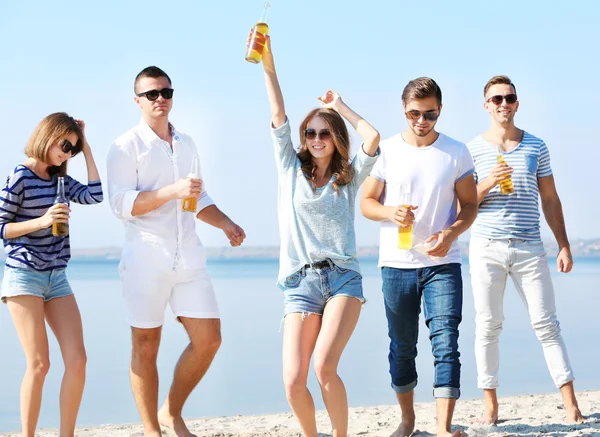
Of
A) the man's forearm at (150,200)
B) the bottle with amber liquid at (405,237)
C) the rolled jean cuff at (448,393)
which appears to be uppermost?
the man's forearm at (150,200)

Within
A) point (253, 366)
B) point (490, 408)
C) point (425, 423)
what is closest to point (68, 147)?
point (425, 423)

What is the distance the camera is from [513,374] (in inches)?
380

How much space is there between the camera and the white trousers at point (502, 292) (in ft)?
20.2

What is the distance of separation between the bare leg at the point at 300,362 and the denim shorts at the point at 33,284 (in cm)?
132

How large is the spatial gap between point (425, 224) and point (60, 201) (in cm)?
211

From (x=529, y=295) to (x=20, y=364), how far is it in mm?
6418

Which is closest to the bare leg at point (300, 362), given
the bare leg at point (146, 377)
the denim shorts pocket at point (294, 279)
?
the denim shorts pocket at point (294, 279)

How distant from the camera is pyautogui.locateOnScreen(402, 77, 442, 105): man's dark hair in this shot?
538cm

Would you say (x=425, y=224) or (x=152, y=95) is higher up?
(x=152, y=95)

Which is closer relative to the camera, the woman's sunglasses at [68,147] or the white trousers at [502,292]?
the woman's sunglasses at [68,147]

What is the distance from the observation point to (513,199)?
612 centimetres

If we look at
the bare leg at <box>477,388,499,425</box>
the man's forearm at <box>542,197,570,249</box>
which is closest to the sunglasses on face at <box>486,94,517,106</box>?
the man's forearm at <box>542,197,570,249</box>

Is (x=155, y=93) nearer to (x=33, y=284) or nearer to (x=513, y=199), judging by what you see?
(x=33, y=284)

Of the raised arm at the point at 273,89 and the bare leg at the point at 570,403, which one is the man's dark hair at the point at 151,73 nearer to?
the raised arm at the point at 273,89
